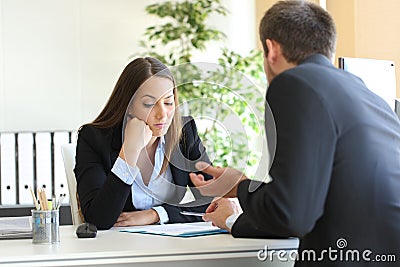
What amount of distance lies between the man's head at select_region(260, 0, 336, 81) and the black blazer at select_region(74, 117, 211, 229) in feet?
1.75

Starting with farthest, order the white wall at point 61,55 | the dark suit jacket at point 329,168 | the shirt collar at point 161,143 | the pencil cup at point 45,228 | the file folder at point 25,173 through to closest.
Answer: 1. the white wall at point 61,55
2. the file folder at point 25,173
3. the shirt collar at point 161,143
4. the pencil cup at point 45,228
5. the dark suit jacket at point 329,168

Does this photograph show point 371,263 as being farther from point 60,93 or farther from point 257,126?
point 60,93

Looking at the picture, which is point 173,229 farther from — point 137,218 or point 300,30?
point 300,30

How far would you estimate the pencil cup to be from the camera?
193cm

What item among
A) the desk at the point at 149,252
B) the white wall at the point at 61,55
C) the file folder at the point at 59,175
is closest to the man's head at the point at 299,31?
→ the desk at the point at 149,252

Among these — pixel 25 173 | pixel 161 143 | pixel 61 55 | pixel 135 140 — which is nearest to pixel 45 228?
pixel 135 140

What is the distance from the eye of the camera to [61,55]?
4.66m

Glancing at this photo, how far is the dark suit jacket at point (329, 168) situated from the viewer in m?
1.47

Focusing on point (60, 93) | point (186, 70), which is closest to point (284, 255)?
point (186, 70)

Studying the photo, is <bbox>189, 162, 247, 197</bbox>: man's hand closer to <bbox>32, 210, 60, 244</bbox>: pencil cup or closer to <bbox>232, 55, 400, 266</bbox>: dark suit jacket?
<bbox>232, 55, 400, 266</bbox>: dark suit jacket

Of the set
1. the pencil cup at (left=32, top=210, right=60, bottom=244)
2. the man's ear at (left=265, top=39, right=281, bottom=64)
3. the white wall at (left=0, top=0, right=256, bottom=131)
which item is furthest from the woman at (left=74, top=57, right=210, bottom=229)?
the white wall at (left=0, top=0, right=256, bottom=131)

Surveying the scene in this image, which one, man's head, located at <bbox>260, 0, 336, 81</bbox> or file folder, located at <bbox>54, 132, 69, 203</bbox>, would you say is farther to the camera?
file folder, located at <bbox>54, 132, 69, 203</bbox>

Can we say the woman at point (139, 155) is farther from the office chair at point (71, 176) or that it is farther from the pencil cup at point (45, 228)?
the pencil cup at point (45, 228)

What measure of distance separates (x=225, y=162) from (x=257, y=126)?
0.52 feet
